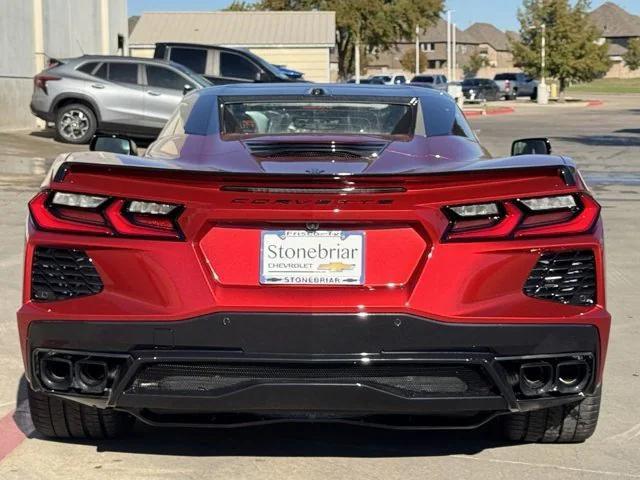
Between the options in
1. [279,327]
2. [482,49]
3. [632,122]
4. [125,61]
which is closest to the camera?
[279,327]

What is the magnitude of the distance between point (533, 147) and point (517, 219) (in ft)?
5.77

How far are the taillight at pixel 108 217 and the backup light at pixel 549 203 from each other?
1.25 metres

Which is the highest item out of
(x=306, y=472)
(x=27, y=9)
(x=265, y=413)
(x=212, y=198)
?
(x=27, y=9)

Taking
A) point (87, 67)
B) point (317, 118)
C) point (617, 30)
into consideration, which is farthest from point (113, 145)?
point (617, 30)

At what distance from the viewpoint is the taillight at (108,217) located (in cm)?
394

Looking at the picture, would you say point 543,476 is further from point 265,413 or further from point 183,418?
point 183,418

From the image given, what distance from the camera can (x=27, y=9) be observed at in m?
23.9

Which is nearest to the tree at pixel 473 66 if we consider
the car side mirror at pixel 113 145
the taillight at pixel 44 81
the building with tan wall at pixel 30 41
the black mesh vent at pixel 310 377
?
the building with tan wall at pixel 30 41

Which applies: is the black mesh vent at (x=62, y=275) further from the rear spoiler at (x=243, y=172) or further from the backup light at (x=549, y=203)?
the backup light at (x=549, y=203)

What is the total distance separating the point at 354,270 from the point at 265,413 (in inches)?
25.1

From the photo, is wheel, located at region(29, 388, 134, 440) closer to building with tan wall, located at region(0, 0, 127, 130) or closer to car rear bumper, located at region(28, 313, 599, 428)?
car rear bumper, located at region(28, 313, 599, 428)

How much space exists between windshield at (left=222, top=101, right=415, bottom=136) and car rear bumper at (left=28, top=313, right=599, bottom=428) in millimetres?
1535

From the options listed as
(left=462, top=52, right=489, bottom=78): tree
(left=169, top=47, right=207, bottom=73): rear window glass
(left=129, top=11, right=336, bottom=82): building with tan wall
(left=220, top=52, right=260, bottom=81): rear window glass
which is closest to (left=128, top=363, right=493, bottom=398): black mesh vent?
(left=220, top=52, right=260, bottom=81): rear window glass

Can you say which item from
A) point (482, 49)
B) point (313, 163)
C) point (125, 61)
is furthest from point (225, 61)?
point (482, 49)
